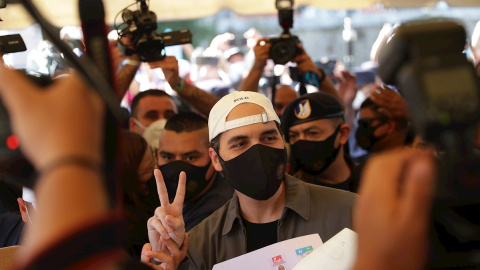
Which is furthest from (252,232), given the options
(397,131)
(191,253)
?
(397,131)

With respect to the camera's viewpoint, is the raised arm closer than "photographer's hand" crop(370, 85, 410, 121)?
Yes

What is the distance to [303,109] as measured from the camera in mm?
3836

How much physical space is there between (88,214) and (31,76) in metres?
0.20

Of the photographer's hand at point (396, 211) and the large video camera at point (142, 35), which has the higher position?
the photographer's hand at point (396, 211)

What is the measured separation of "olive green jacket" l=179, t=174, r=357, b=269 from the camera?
252 centimetres

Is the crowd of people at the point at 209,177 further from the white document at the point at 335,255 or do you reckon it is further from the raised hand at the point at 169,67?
the white document at the point at 335,255

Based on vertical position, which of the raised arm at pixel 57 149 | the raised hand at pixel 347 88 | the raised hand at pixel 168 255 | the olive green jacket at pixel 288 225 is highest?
the raised arm at pixel 57 149

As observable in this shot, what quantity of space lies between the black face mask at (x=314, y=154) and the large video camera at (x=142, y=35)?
1074 mm

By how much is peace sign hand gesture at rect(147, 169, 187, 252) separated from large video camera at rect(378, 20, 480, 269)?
56.7 inches

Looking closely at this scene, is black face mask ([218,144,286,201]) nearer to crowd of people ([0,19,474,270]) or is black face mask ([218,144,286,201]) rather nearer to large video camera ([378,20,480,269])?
crowd of people ([0,19,474,270])

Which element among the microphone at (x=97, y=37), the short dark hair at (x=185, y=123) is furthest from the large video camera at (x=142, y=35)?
the microphone at (x=97, y=37)

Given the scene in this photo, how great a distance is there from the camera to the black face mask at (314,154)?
3.71m

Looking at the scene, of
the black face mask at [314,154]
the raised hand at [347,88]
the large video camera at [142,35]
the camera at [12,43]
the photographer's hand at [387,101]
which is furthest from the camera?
the raised hand at [347,88]

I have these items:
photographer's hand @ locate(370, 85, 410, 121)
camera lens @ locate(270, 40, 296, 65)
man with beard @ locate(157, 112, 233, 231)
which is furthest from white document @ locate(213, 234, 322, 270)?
camera lens @ locate(270, 40, 296, 65)
